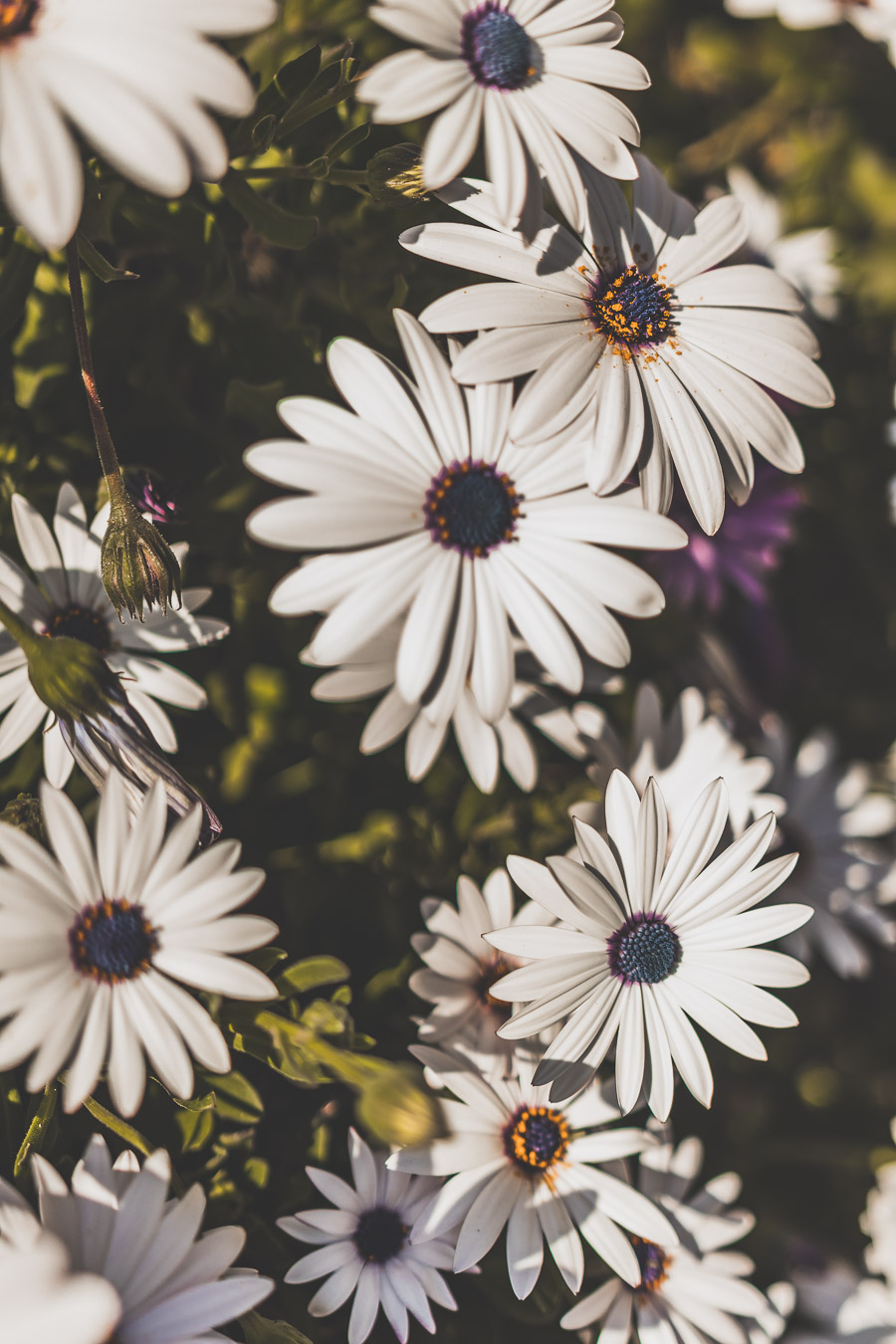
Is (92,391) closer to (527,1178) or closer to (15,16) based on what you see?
(15,16)

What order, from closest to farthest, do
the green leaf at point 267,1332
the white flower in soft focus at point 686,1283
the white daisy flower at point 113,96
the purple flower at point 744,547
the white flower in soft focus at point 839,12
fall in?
the white daisy flower at point 113,96 < the green leaf at point 267,1332 < the white flower in soft focus at point 686,1283 < the purple flower at point 744,547 < the white flower in soft focus at point 839,12

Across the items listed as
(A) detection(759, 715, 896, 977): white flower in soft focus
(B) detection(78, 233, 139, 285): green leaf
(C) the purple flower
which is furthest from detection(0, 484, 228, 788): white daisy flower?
(A) detection(759, 715, 896, 977): white flower in soft focus

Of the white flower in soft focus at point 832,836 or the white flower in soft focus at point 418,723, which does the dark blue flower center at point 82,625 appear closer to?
the white flower in soft focus at point 418,723

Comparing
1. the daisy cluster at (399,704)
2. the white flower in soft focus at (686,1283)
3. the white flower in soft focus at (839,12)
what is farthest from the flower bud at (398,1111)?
the white flower in soft focus at (839,12)

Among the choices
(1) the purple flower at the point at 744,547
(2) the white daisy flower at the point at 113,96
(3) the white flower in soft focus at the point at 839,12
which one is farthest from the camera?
(3) the white flower in soft focus at the point at 839,12

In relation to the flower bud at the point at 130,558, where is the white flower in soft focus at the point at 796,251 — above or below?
above

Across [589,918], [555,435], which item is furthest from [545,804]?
[555,435]

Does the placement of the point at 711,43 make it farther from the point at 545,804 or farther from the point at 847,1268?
the point at 847,1268
